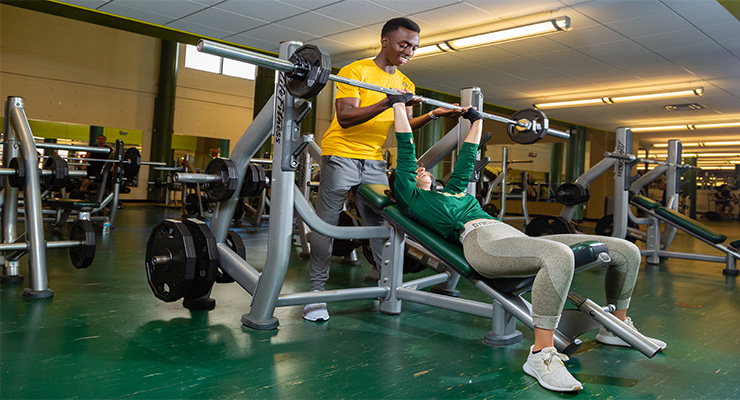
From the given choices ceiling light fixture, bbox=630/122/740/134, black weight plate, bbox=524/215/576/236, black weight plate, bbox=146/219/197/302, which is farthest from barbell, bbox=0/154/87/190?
ceiling light fixture, bbox=630/122/740/134

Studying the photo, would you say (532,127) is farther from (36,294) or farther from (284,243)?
(36,294)

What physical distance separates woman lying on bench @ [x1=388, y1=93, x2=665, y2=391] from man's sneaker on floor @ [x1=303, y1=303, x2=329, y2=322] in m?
0.56

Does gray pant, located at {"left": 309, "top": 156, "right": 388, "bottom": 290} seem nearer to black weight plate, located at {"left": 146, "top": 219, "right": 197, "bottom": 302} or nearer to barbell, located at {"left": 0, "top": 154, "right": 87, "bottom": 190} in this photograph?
black weight plate, located at {"left": 146, "top": 219, "right": 197, "bottom": 302}

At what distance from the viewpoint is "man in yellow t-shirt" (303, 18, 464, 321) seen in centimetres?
228

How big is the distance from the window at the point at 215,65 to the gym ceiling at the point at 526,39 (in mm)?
4867

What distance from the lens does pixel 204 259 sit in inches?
83.9

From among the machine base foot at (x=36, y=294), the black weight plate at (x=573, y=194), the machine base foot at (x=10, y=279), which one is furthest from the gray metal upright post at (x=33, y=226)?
the black weight plate at (x=573, y=194)

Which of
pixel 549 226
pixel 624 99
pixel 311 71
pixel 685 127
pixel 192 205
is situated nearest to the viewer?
pixel 311 71

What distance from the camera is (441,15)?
5352 millimetres

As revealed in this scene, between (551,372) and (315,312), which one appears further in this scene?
(315,312)

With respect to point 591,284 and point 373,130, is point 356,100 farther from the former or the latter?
point 591,284

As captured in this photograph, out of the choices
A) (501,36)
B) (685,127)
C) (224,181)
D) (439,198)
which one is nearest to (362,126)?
(439,198)

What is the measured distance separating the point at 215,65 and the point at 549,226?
9164mm

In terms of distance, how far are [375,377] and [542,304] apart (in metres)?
0.54
